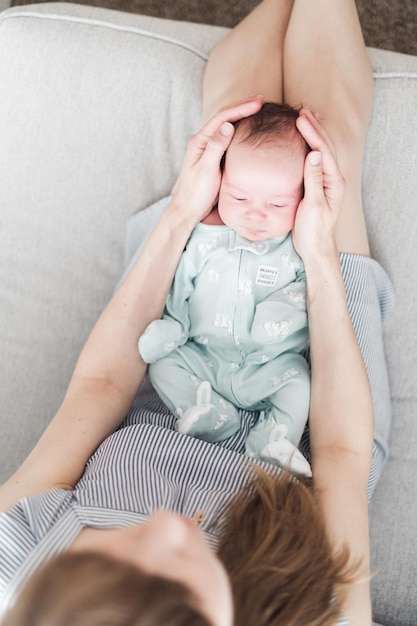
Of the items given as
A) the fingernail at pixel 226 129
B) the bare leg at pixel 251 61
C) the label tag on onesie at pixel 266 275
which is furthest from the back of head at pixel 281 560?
the bare leg at pixel 251 61

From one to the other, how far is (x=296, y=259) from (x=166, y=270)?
0.26m

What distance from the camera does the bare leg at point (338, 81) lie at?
4.74 feet

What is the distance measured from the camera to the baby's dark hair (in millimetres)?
1276

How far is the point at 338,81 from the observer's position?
149 cm

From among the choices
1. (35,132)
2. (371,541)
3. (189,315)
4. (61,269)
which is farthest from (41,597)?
(35,132)

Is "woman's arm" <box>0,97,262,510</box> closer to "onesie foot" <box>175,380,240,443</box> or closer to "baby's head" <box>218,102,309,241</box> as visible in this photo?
"baby's head" <box>218,102,309,241</box>

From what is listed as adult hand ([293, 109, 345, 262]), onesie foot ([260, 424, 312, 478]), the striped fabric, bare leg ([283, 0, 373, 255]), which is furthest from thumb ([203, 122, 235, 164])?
onesie foot ([260, 424, 312, 478])

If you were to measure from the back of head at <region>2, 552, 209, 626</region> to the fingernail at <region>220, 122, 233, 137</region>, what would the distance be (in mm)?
841

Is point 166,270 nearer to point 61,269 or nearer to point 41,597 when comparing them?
point 61,269

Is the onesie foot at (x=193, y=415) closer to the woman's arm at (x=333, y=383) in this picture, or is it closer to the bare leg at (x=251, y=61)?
the woman's arm at (x=333, y=383)

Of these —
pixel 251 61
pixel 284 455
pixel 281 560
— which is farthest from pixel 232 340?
pixel 251 61

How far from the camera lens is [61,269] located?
5.31ft

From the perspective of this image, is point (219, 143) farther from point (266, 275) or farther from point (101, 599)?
point (101, 599)

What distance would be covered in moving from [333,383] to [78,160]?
0.82 metres
